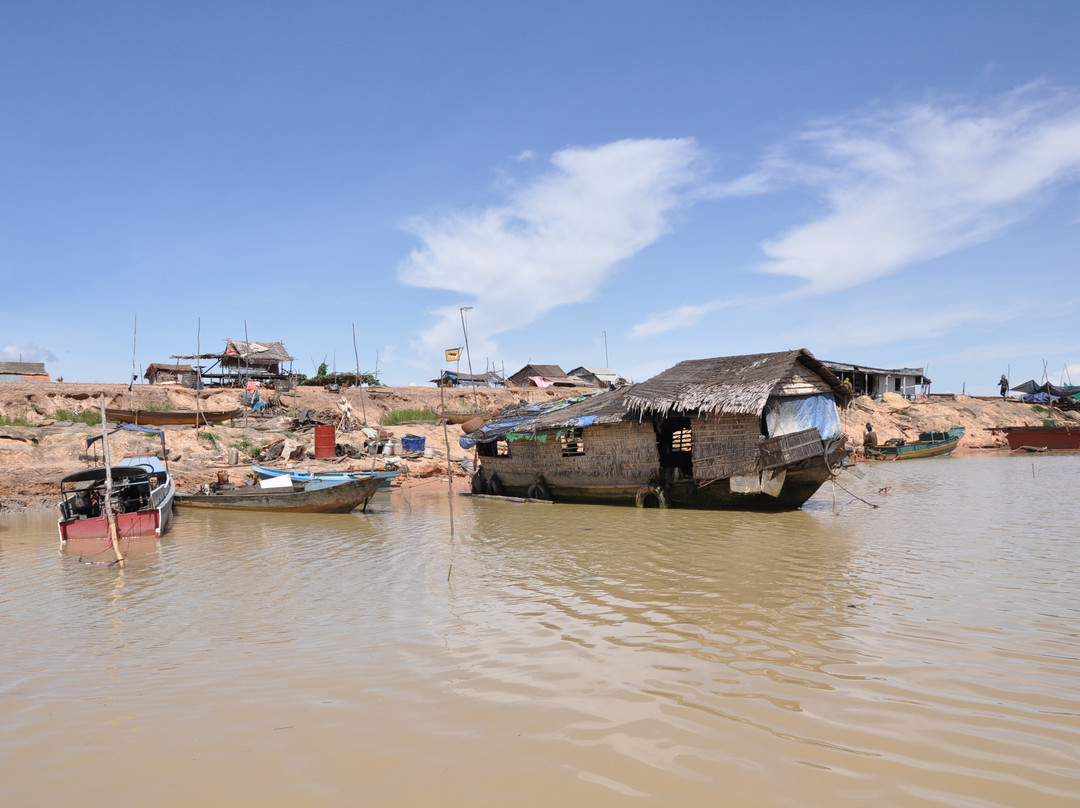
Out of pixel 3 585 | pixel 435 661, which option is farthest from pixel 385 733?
pixel 3 585

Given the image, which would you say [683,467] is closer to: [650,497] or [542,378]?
[650,497]

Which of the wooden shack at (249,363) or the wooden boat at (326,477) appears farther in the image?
the wooden shack at (249,363)

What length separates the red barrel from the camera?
78.2 ft

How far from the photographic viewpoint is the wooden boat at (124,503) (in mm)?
12320

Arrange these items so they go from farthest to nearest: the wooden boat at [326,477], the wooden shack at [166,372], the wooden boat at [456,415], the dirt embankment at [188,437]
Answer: the wooden shack at [166,372], the wooden boat at [456,415], the dirt embankment at [188,437], the wooden boat at [326,477]

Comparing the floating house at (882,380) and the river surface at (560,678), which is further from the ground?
the floating house at (882,380)

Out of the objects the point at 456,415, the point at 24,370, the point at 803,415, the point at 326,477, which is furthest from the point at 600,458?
the point at 24,370

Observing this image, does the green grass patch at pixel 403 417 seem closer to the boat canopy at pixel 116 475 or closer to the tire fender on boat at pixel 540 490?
the tire fender on boat at pixel 540 490

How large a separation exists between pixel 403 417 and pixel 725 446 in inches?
817

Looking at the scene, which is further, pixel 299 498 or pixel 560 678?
pixel 299 498

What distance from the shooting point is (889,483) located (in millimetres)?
20656

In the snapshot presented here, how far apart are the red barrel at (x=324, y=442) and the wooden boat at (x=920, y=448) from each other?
24755 mm

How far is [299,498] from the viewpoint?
1571 centimetres

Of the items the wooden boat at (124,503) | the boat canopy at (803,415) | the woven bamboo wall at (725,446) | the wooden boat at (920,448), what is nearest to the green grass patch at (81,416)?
the wooden boat at (124,503)
